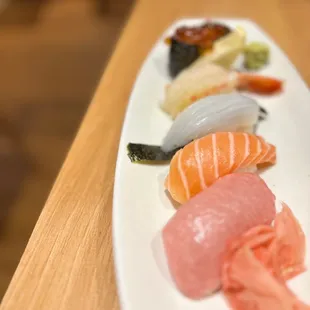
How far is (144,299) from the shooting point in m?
0.64

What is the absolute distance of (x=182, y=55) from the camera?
131 centimetres

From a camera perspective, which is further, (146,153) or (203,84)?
(203,84)

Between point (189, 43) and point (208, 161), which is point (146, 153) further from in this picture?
point (189, 43)

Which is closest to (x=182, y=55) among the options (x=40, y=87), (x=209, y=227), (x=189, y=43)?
(x=189, y=43)

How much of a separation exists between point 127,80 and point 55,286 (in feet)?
2.61

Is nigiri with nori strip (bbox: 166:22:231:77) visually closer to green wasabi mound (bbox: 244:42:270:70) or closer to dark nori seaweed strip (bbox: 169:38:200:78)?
dark nori seaweed strip (bbox: 169:38:200:78)

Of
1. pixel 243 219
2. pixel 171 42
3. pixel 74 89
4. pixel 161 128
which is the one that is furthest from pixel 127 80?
pixel 74 89

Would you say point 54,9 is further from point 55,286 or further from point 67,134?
point 55,286

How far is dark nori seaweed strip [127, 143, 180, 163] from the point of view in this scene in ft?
3.08

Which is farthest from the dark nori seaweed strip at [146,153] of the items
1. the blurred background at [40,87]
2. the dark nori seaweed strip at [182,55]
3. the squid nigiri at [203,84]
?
the blurred background at [40,87]

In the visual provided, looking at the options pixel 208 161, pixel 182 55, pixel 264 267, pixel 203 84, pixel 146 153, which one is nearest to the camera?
pixel 264 267

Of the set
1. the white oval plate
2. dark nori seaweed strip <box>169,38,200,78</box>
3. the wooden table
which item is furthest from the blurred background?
dark nori seaweed strip <box>169,38,200,78</box>

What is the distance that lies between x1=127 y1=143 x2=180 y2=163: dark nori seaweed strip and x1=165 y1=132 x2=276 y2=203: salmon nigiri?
0.09 metres

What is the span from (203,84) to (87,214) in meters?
0.50
